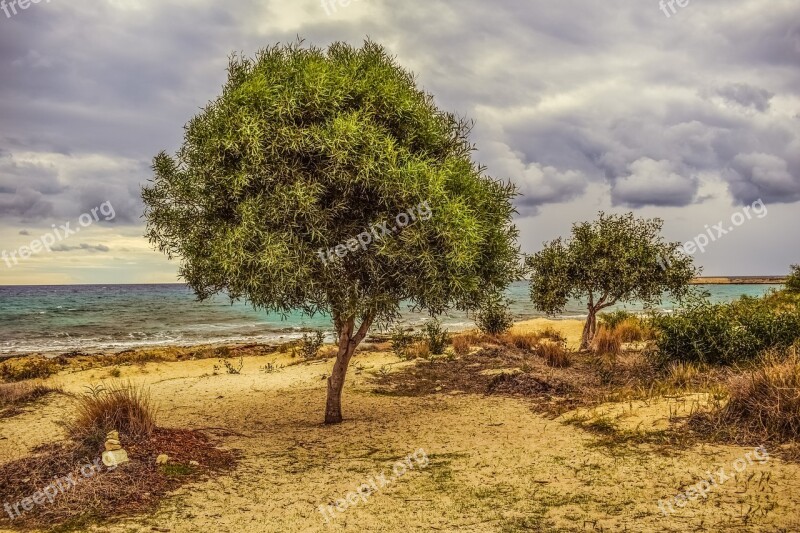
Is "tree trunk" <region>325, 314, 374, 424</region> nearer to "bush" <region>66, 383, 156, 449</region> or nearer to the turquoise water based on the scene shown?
"bush" <region>66, 383, 156, 449</region>

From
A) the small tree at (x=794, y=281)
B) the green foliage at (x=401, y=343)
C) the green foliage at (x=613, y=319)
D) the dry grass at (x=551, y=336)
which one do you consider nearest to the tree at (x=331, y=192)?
the green foliage at (x=401, y=343)

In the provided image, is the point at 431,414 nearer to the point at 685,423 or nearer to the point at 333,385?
the point at 333,385

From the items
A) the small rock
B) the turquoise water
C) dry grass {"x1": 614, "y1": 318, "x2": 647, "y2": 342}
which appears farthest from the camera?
the turquoise water

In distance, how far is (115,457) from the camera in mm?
9055

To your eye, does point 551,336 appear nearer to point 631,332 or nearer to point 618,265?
point 631,332

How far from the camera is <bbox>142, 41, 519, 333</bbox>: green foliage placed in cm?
1020

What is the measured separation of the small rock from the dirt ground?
123cm

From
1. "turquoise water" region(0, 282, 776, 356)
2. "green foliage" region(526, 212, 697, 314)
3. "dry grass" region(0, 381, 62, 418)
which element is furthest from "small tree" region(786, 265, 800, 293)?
"dry grass" region(0, 381, 62, 418)

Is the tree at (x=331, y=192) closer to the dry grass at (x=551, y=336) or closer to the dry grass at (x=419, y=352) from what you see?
the dry grass at (x=419, y=352)

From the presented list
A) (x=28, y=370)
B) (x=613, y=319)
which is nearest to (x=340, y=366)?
(x=28, y=370)

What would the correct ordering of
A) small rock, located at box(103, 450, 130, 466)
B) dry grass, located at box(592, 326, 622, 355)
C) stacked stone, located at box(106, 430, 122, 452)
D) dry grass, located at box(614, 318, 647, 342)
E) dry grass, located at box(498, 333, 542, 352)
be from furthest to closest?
dry grass, located at box(614, 318, 647, 342)
dry grass, located at box(498, 333, 542, 352)
dry grass, located at box(592, 326, 622, 355)
stacked stone, located at box(106, 430, 122, 452)
small rock, located at box(103, 450, 130, 466)

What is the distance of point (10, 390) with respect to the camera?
1720 centimetres

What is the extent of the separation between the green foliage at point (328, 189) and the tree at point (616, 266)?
1089cm

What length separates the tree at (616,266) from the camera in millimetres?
21719
